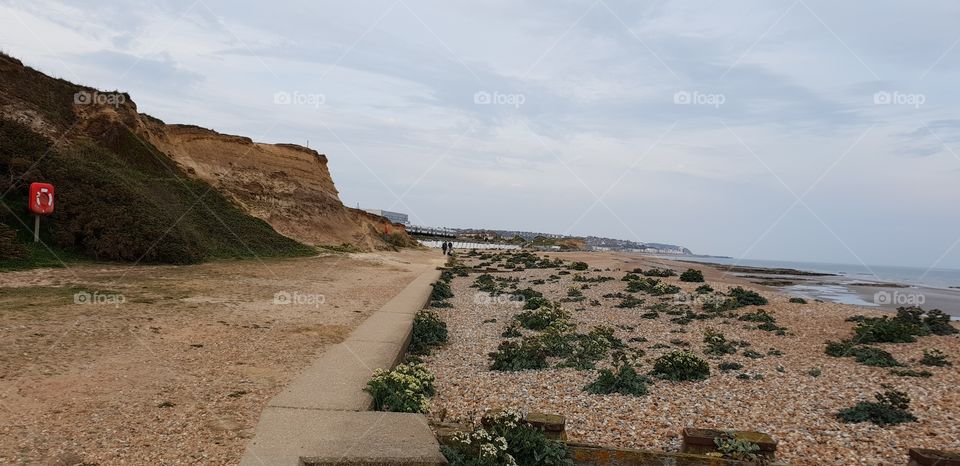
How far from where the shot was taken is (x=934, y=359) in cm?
932

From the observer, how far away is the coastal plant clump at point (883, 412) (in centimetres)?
626

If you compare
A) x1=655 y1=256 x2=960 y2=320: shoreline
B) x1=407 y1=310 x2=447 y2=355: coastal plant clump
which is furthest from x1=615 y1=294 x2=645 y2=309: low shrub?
x1=655 y1=256 x2=960 y2=320: shoreline

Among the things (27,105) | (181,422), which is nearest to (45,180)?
(27,105)

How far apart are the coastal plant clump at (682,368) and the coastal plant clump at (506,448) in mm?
4355

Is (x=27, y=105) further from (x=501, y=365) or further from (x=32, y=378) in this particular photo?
(x=501, y=365)

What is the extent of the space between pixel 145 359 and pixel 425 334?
5.17 m

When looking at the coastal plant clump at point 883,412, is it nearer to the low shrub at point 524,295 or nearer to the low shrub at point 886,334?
the low shrub at point 886,334

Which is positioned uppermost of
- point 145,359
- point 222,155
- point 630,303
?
point 222,155

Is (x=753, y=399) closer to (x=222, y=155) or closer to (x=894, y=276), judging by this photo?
(x=222, y=155)

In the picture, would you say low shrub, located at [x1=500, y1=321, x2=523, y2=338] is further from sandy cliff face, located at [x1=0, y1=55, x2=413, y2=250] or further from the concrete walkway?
sandy cliff face, located at [x1=0, y1=55, x2=413, y2=250]

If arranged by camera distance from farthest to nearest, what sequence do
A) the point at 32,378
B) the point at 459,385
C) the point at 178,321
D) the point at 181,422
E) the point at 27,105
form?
the point at 27,105 → the point at 178,321 → the point at 459,385 → the point at 32,378 → the point at 181,422

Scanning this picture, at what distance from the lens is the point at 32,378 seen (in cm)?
687

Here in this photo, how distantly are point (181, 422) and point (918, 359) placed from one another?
478 inches

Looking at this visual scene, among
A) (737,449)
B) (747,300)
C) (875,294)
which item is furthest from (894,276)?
(737,449)
